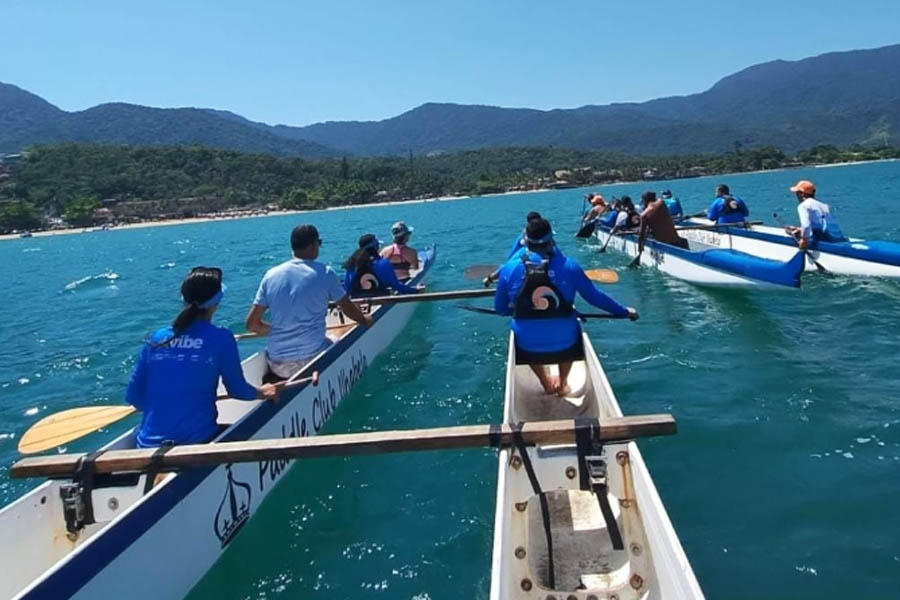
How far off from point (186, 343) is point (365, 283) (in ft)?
19.5

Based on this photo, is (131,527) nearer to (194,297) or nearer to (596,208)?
(194,297)

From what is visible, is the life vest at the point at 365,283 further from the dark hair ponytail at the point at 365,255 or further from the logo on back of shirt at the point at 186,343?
the logo on back of shirt at the point at 186,343

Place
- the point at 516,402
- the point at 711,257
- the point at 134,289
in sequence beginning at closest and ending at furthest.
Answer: the point at 516,402 < the point at 711,257 < the point at 134,289

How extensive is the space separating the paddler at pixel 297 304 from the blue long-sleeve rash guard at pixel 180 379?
190 centimetres

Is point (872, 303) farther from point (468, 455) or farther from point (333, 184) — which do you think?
point (333, 184)

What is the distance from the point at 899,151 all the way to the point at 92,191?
155865 millimetres

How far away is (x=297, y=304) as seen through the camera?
6758mm

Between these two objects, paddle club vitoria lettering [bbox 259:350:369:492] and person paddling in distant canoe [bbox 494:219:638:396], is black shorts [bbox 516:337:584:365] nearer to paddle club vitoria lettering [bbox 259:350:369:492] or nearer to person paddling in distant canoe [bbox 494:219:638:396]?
person paddling in distant canoe [bbox 494:219:638:396]

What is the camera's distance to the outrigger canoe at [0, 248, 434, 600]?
3.37 metres

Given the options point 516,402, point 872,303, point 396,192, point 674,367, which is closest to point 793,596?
point 516,402

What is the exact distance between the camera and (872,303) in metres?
10.7

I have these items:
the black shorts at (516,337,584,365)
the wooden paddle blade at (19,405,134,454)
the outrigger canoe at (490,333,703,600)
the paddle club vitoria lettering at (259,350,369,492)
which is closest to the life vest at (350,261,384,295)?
the paddle club vitoria lettering at (259,350,369,492)

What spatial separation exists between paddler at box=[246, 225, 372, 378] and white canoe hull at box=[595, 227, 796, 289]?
817 centimetres

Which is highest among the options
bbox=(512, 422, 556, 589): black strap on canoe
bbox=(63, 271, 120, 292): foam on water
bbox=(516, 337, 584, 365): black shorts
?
bbox=(516, 337, 584, 365): black shorts
